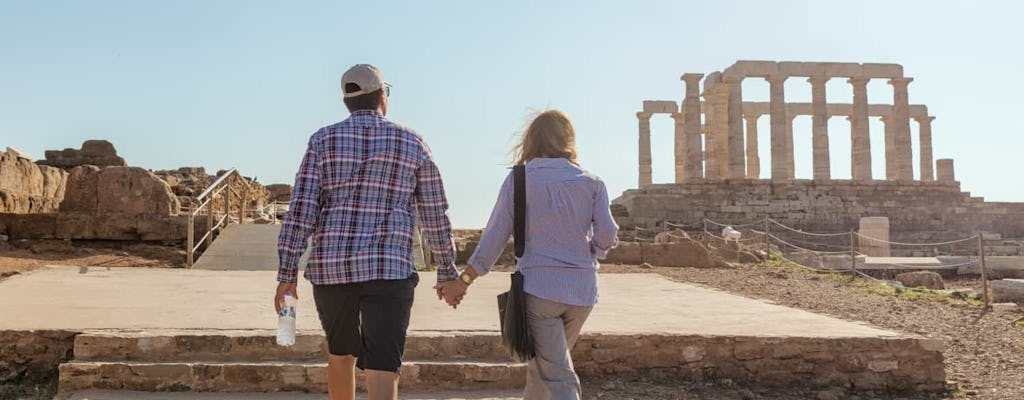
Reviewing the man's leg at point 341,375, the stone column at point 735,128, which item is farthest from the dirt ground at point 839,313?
the stone column at point 735,128

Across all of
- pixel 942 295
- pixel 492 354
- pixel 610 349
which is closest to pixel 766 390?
pixel 610 349

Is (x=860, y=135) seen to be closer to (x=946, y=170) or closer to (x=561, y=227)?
(x=946, y=170)

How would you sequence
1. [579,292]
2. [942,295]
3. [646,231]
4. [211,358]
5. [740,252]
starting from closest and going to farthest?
[579,292], [211,358], [942,295], [740,252], [646,231]

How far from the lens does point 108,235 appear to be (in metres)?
13.3

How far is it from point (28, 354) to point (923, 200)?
34169mm

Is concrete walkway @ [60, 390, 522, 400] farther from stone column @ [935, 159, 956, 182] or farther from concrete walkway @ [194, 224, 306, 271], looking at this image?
stone column @ [935, 159, 956, 182]

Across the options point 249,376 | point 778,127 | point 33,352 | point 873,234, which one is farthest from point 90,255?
point 778,127

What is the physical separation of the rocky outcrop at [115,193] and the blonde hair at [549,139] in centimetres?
1172

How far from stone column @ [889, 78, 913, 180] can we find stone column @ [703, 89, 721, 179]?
7.56 m

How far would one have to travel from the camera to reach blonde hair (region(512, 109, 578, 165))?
347 centimetres

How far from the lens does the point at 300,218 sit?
322cm

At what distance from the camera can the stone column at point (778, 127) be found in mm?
33562

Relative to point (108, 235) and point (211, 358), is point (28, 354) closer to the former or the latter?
point (211, 358)

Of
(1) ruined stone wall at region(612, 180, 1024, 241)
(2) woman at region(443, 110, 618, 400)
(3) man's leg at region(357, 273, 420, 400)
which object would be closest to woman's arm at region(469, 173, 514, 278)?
(2) woman at region(443, 110, 618, 400)
